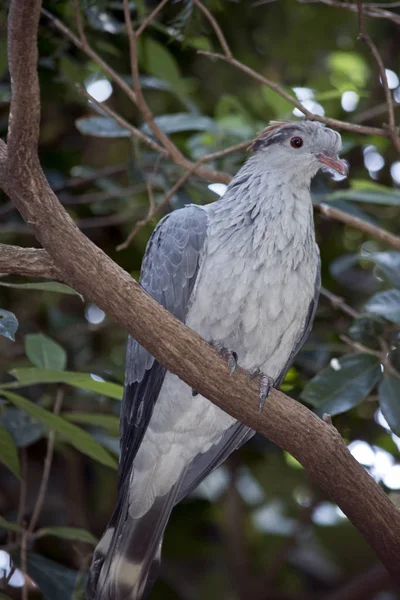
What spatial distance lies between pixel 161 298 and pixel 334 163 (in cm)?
96

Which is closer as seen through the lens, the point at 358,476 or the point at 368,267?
the point at 358,476

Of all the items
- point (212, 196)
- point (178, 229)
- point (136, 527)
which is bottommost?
point (136, 527)

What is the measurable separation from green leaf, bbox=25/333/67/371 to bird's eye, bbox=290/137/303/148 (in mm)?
1345

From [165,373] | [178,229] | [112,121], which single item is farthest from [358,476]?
[112,121]

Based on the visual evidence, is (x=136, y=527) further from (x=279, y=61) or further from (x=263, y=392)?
(x=279, y=61)

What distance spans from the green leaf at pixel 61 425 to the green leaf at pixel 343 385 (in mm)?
879

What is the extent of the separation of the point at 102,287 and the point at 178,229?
2.77 ft

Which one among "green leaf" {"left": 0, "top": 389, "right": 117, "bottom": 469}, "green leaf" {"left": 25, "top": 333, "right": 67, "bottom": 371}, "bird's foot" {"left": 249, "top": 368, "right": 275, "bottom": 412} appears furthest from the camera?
"green leaf" {"left": 25, "top": 333, "right": 67, "bottom": 371}

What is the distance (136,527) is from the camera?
328 centimetres

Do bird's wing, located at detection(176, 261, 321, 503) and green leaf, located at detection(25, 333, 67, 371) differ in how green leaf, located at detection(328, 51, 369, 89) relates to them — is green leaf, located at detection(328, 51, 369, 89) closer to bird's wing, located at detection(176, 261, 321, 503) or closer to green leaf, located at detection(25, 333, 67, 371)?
bird's wing, located at detection(176, 261, 321, 503)

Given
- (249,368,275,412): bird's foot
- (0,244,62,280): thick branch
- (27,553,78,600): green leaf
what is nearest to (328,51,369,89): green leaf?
(249,368,275,412): bird's foot

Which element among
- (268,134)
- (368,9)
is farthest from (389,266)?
(368,9)

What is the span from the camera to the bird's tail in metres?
3.11

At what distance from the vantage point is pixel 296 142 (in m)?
3.45
